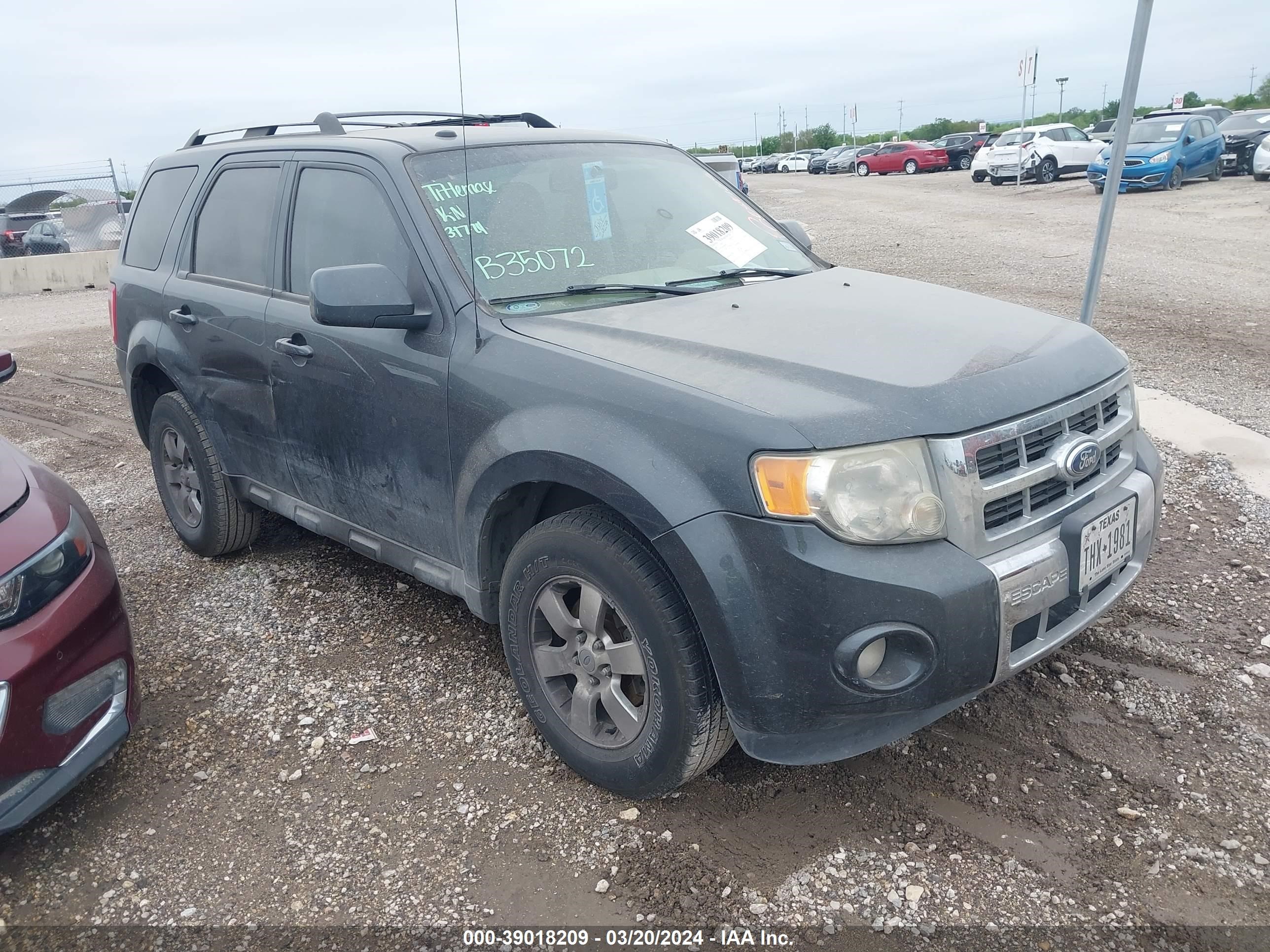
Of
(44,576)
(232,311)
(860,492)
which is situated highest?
(232,311)

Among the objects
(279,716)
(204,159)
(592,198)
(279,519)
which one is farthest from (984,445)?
(279,519)

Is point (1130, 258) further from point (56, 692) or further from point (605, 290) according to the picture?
point (56, 692)

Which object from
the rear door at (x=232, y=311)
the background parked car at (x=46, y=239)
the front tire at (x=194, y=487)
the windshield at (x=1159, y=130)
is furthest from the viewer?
the windshield at (x=1159, y=130)

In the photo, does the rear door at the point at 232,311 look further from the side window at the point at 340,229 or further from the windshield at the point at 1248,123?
the windshield at the point at 1248,123

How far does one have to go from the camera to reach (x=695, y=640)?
2447 millimetres

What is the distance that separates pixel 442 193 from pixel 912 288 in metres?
1.67

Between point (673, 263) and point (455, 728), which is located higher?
point (673, 263)

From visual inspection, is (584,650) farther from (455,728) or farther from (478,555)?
(455,728)

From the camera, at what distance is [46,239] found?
1934cm

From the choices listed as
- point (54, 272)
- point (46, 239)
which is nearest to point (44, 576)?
point (54, 272)

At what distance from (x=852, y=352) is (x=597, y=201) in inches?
50.6

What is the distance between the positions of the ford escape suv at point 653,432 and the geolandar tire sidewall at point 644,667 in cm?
1

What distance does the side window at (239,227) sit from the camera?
3.79m

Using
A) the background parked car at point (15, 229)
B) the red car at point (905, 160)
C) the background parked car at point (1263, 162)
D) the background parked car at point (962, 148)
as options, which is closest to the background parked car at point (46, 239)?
the background parked car at point (15, 229)
